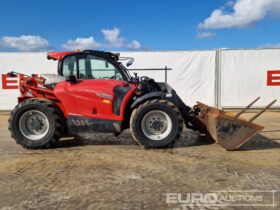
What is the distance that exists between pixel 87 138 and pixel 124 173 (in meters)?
3.25

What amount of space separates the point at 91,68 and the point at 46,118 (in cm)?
140

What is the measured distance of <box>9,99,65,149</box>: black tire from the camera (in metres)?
7.62

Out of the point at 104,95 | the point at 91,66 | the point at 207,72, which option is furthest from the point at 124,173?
the point at 207,72

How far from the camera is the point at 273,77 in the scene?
14.1 metres

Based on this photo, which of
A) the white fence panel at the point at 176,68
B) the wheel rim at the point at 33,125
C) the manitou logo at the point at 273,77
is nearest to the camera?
the wheel rim at the point at 33,125

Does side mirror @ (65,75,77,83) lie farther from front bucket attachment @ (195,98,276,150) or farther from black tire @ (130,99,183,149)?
front bucket attachment @ (195,98,276,150)

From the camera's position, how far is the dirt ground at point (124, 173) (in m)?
4.70

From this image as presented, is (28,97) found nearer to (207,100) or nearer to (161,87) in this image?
(161,87)

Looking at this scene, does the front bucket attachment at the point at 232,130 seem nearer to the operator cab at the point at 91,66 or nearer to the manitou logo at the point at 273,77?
the operator cab at the point at 91,66

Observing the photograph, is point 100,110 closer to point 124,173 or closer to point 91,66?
point 91,66

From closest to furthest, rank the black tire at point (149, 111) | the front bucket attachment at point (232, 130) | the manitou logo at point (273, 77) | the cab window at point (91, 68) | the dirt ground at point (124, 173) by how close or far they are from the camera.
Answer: the dirt ground at point (124, 173) → the front bucket attachment at point (232, 130) → the black tire at point (149, 111) → the cab window at point (91, 68) → the manitou logo at point (273, 77)

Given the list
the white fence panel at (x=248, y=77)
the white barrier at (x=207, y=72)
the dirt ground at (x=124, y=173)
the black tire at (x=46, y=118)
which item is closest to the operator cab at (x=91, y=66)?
the black tire at (x=46, y=118)

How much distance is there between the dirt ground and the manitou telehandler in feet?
1.06

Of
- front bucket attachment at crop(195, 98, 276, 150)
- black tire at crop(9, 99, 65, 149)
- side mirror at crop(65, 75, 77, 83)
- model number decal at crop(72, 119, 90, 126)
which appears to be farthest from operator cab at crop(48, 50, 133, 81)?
front bucket attachment at crop(195, 98, 276, 150)
